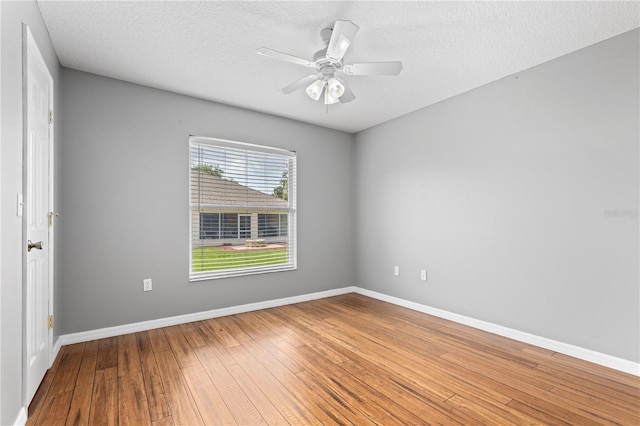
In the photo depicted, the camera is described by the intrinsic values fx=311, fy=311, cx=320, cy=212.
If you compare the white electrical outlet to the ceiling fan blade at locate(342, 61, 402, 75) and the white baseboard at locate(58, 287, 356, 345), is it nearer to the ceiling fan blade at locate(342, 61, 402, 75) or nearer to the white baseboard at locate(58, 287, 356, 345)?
the white baseboard at locate(58, 287, 356, 345)

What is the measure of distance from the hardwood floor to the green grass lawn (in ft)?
2.36

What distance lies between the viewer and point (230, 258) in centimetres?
379

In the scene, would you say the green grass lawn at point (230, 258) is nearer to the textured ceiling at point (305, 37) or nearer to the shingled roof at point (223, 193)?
the shingled roof at point (223, 193)

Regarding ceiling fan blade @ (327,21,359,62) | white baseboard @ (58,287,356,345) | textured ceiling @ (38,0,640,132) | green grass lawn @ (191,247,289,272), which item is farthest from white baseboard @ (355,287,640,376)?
ceiling fan blade @ (327,21,359,62)

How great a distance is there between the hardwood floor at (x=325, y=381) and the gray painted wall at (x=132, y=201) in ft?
1.30

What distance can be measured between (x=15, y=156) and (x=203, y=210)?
6.64 ft

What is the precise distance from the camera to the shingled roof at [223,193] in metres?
3.58

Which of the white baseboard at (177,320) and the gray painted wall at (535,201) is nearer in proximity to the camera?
the gray painted wall at (535,201)

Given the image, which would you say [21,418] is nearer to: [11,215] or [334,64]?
[11,215]

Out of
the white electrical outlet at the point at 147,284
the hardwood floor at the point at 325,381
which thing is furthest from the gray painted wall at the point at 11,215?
the white electrical outlet at the point at 147,284

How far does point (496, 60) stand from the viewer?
8.95 ft

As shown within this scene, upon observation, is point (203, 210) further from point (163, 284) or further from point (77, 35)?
point (77, 35)

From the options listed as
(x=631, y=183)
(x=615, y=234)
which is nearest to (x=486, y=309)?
(x=615, y=234)

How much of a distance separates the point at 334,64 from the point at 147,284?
110 inches
